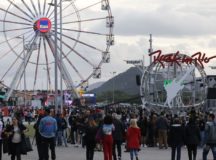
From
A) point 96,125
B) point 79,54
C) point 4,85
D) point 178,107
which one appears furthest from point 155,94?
point 96,125

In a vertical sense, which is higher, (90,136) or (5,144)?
(90,136)

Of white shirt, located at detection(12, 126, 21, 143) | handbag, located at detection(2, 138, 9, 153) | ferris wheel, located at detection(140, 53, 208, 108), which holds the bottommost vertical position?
handbag, located at detection(2, 138, 9, 153)

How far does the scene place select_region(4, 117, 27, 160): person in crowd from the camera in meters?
21.2

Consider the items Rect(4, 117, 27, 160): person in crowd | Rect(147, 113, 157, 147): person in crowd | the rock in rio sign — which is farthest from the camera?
the rock in rio sign

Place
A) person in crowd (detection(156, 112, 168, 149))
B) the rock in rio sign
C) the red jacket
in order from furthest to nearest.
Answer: the rock in rio sign → person in crowd (detection(156, 112, 168, 149)) → the red jacket

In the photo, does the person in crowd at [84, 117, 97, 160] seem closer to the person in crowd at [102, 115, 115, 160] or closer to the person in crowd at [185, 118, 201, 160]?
the person in crowd at [102, 115, 115, 160]

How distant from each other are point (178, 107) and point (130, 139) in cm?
2795

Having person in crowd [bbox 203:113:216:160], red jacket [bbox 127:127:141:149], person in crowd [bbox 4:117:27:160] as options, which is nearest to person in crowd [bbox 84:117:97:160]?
red jacket [bbox 127:127:141:149]

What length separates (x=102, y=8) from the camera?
2405 inches

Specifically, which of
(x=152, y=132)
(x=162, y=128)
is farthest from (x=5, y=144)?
(x=152, y=132)

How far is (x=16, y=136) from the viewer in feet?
69.5

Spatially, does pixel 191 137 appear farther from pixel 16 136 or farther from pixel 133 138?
pixel 16 136

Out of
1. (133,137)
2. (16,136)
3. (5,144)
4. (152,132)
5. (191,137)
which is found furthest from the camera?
(152,132)

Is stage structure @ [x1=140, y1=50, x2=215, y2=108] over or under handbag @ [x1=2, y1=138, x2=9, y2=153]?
over
